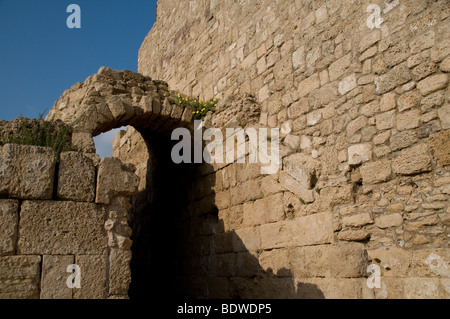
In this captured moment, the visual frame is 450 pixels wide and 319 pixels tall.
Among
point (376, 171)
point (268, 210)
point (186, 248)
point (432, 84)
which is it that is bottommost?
point (186, 248)

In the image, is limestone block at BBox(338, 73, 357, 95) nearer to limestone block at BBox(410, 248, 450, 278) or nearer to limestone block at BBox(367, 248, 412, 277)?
limestone block at BBox(367, 248, 412, 277)

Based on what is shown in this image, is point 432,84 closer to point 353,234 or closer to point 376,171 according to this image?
point 376,171

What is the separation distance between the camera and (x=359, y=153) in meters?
3.90

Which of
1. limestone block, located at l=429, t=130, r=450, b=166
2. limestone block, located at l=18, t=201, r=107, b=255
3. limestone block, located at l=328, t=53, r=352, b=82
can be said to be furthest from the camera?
limestone block, located at l=328, t=53, r=352, b=82

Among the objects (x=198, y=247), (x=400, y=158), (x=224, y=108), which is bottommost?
(x=198, y=247)

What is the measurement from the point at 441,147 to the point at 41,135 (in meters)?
3.78

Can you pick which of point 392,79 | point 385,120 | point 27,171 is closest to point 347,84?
point 392,79

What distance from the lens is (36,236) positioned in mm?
3061

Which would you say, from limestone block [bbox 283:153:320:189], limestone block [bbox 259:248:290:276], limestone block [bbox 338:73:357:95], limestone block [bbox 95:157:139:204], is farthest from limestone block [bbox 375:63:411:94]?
limestone block [bbox 95:157:139:204]

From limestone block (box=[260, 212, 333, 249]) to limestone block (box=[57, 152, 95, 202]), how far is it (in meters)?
2.29

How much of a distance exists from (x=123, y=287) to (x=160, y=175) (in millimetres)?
5036

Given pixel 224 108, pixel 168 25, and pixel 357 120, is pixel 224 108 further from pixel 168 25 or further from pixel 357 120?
pixel 168 25

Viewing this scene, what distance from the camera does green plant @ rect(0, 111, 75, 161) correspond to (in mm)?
3682
